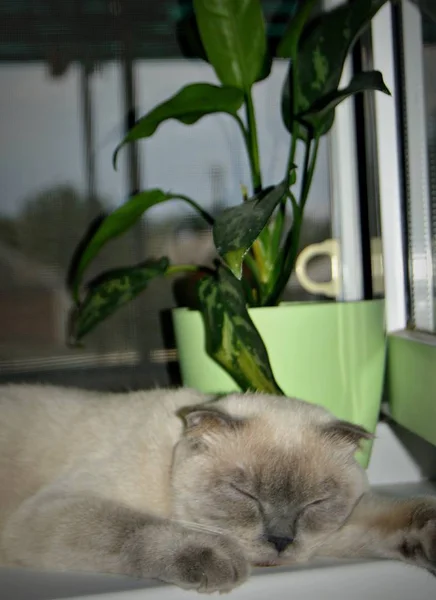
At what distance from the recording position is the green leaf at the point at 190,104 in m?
1.13

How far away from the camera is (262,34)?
3.92 feet

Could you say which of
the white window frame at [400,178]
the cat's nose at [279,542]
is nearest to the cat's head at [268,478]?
the cat's nose at [279,542]

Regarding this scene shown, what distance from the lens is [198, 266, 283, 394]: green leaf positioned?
1.02 metres

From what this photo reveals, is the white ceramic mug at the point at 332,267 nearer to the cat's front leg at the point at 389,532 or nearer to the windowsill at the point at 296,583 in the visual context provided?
the cat's front leg at the point at 389,532

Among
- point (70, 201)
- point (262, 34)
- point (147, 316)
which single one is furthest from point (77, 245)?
point (262, 34)

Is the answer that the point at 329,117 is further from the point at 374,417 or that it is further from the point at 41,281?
the point at 41,281

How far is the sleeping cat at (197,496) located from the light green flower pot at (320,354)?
0.40ft

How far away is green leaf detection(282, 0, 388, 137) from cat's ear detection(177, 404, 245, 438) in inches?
23.4

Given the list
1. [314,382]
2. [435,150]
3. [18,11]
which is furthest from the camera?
[18,11]

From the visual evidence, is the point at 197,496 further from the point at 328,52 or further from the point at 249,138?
the point at 328,52

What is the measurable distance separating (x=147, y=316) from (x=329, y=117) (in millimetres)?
659

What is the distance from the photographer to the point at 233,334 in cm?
104

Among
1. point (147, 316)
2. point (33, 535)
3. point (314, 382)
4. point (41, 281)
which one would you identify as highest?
point (41, 281)

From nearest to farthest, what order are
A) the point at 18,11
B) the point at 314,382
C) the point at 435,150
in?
the point at 314,382, the point at 435,150, the point at 18,11
